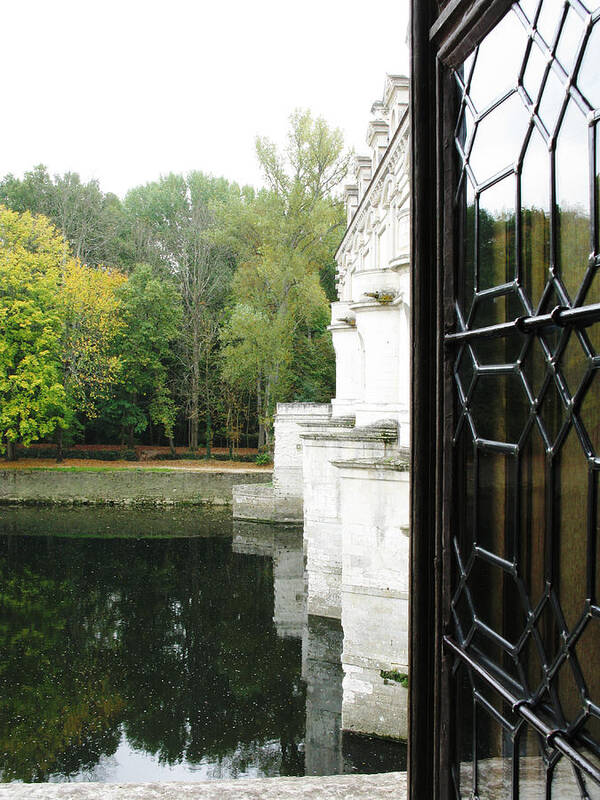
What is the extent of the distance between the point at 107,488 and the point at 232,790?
22.1 metres

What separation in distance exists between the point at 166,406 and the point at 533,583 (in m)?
28.4

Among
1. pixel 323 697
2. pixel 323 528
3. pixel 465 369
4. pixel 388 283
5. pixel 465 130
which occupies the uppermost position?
pixel 388 283

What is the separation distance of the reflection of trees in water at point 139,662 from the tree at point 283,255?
10.6 metres

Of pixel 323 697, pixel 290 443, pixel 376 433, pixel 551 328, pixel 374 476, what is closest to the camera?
pixel 551 328

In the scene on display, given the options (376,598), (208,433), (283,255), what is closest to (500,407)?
(376,598)

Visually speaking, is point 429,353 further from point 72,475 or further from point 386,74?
point 72,475

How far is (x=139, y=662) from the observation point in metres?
11.5

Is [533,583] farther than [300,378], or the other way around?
[300,378]

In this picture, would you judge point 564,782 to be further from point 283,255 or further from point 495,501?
point 283,255

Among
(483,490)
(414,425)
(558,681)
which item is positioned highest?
(414,425)

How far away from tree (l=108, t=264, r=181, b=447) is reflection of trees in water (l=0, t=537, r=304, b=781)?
11.6 metres

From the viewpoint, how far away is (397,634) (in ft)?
28.6

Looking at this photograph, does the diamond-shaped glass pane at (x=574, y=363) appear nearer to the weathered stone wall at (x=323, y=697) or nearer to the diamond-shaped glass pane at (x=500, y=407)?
the diamond-shaped glass pane at (x=500, y=407)

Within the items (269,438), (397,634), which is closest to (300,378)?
(269,438)
